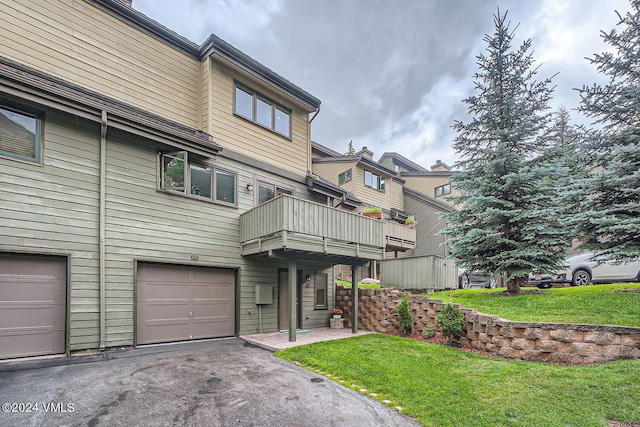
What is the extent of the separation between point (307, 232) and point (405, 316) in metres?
3.91

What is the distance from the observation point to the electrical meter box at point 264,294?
9.87m

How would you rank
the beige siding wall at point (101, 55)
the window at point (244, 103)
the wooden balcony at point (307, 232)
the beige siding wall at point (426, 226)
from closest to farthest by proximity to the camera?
the beige siding wall at point (101, 55) < the wooden balcony at point (307, 232) < the window at point (244, 103) < the beige siding wall at point (426, 226)

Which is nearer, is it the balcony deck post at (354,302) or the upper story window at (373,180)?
the balcony deck post at (354,302)

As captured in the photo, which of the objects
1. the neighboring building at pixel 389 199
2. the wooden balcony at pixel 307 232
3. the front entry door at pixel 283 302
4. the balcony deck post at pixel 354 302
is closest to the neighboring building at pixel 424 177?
the neighboring building at pixel 389 199

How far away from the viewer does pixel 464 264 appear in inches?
430

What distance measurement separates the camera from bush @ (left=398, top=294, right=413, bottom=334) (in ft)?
31.2

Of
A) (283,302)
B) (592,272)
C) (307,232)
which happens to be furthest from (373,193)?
(307,232)

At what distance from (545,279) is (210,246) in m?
12.7

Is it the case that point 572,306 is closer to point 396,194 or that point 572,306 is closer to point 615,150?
point 615,150

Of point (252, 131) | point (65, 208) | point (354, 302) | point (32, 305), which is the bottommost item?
point (354, 302)

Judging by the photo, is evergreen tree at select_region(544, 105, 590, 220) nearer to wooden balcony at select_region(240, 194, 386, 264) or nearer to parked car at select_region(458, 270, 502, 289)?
wooden balcony at select_region(240, 194, 386, 264)

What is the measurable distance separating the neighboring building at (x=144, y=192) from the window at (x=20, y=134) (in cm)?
2

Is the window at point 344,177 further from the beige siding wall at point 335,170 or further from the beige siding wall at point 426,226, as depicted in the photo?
the beige siding wall at point 426,226

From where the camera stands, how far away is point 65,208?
6.75m
